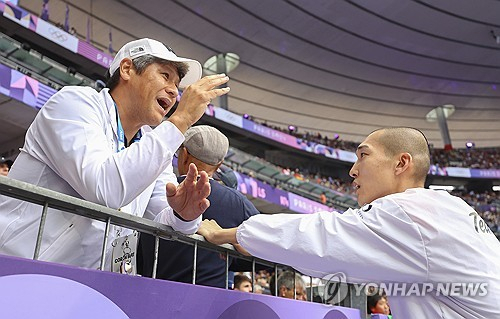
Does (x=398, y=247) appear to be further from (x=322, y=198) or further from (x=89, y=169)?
(x=322, y=198)

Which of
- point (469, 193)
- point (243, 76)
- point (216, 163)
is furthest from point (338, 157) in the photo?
point (216, 163)

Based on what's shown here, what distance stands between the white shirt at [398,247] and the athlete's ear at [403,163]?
217 mm

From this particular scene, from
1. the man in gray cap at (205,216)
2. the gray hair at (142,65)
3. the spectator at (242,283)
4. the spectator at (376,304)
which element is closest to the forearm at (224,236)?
the man in gray cap at (205,216)

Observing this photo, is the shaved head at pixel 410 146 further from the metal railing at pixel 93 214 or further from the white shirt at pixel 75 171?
the white shirt at pixel 75 171

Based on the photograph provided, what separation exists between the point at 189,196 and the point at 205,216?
1.66 feet

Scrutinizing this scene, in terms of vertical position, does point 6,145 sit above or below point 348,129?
below

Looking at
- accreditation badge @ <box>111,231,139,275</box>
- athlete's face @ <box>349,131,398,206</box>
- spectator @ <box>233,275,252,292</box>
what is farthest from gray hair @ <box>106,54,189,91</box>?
spectator @ <box>233,275,252,292</box>

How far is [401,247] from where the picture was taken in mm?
1222

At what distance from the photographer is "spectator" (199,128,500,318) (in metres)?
1.22

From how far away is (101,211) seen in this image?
1014 mm

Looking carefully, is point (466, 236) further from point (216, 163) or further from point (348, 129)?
point (348, 129)

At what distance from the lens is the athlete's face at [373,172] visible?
152 cm

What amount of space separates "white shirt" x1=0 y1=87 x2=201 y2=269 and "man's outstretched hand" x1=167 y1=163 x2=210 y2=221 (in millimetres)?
41

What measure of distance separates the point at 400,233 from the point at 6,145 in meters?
12.0
